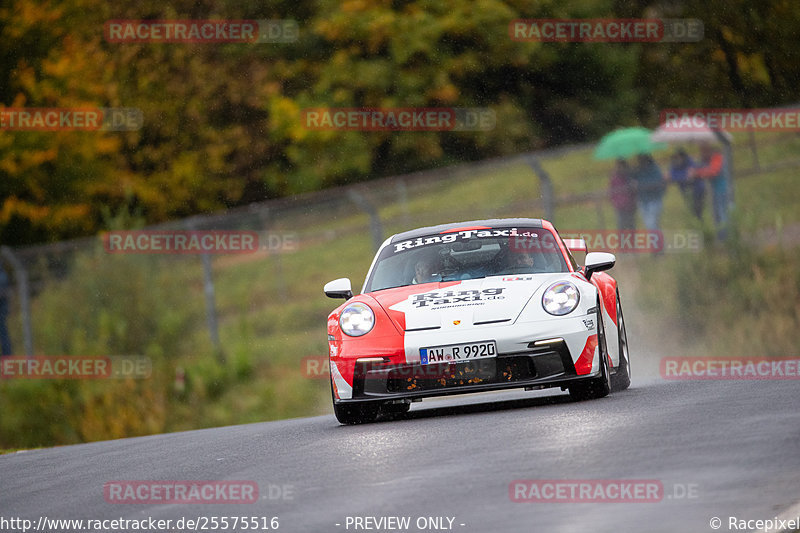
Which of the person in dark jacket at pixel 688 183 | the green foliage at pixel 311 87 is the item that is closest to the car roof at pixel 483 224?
the person in dark jacket at pixel 688 183

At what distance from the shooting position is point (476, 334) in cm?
948

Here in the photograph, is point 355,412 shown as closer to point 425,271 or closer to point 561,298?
point 425,271

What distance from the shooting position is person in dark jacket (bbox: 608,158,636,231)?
1973cm

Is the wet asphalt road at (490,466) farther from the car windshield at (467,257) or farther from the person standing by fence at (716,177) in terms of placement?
the person standing by fence at (716,177)

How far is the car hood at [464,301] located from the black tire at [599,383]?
1.63 ft

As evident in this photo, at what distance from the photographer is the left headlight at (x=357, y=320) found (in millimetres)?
9852

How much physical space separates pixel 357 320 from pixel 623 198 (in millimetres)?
10518

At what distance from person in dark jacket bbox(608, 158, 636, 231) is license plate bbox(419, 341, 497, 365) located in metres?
10.6

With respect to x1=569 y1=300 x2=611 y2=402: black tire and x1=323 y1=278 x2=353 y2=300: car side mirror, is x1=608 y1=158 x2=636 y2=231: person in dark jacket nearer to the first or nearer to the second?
x1=323 y1=278 x2=353 y2=300: car side mirror

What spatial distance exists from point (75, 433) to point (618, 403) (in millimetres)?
12425

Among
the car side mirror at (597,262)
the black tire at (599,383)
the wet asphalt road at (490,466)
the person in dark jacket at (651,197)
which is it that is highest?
the person in dark jacket at (651,197)

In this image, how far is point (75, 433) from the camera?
66.6ft

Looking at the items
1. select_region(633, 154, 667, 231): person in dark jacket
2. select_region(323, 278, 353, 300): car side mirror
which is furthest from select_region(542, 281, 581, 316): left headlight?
select_region(633, 154, 667, 231): person in dark jacket

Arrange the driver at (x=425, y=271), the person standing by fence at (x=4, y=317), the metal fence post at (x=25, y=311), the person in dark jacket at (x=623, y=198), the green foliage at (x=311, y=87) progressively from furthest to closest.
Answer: the green foliage at (x=311, y=87) < the metal fence post at (x=25, y=311) < the person standing by fence at (x=4, y=317) < the person in dark jacket at (x=623, y=198) < the driver at (x=425, y=271)
